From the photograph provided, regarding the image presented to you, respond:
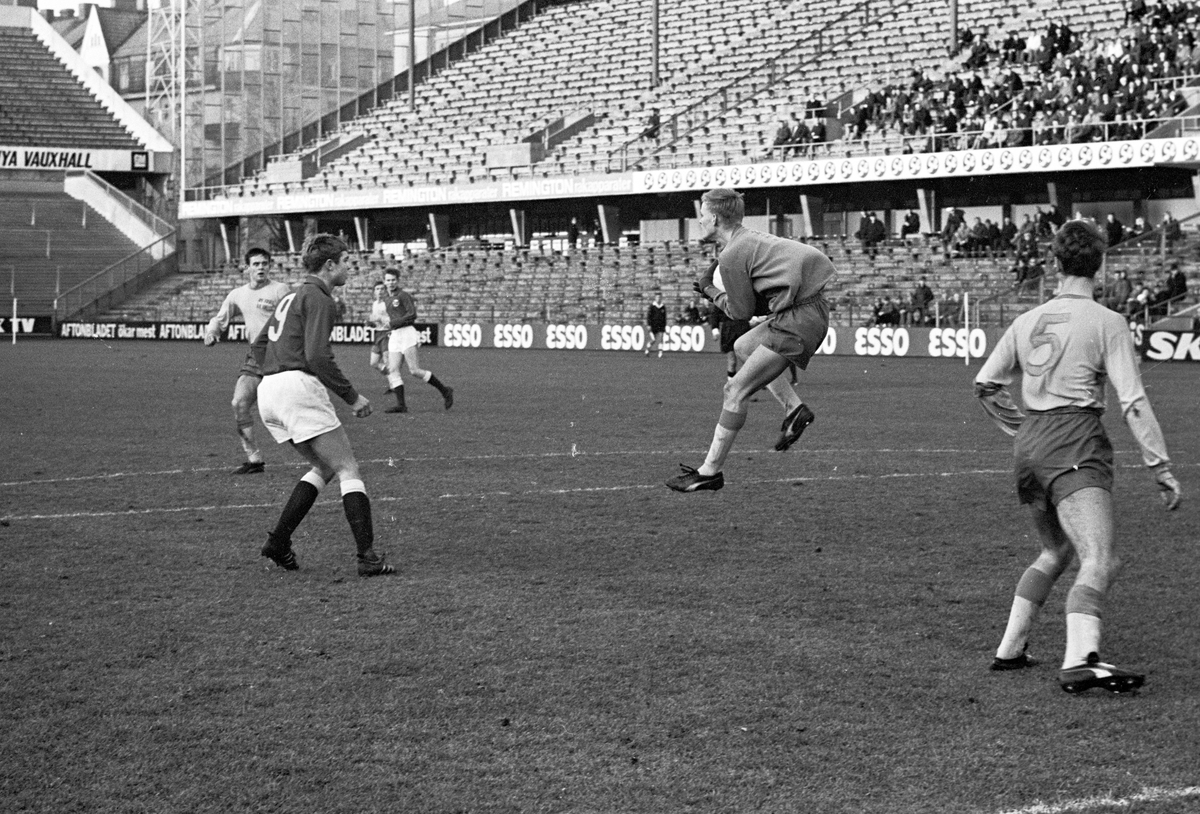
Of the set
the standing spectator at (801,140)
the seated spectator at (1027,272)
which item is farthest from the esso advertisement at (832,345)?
the standing spectator at (801,140)

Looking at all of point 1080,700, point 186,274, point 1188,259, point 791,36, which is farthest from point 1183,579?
point 186,274

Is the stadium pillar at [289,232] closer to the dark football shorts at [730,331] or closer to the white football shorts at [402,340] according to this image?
the white football shorts at [402,340]

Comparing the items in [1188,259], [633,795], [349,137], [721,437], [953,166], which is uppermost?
[349,137]

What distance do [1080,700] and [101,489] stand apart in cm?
889

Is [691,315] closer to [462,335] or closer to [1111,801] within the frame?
[462,335]

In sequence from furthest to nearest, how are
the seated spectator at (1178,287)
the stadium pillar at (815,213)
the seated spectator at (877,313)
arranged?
the stadium pillar at (815,213) → the seated spectator at (877,313) → the seated spectator at (1178,287)

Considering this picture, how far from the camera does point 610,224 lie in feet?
188

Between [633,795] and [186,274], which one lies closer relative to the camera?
[633,795]

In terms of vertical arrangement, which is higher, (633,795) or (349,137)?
(349,137)

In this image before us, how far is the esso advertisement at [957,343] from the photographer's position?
38750 mm

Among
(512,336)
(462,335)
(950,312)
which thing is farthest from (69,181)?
(950,312)

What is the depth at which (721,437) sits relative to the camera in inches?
435

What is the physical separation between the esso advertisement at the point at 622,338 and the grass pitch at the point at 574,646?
32.2m

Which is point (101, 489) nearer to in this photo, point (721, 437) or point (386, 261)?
point (721, 437)
